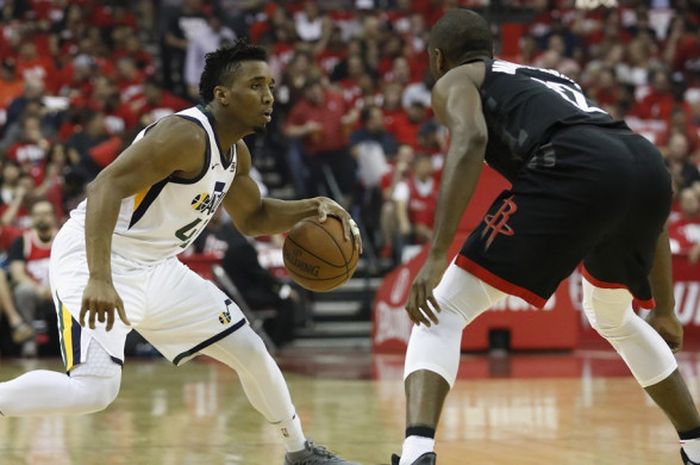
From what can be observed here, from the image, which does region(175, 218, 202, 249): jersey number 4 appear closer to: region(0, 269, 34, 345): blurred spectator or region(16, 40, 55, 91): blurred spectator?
region(0, 269, 34, 345): blurred spectator

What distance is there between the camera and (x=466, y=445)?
588 centimetres

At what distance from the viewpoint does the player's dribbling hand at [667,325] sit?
500cm

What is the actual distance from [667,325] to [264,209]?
5.74ft

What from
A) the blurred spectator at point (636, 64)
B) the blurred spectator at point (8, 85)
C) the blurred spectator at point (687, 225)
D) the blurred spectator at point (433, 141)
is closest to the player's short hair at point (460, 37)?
the blurred spectator at point (687, 225)

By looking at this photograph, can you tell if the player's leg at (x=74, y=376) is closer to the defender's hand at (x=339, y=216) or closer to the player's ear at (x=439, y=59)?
the defender's hand at (x=339, y=216)

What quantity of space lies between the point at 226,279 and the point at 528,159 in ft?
24.2

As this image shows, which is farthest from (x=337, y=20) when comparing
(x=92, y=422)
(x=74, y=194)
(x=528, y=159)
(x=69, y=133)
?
(x=528, y=159)

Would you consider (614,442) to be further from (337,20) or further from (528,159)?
(337,20)

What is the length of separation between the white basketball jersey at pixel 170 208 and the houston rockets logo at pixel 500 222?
115cm

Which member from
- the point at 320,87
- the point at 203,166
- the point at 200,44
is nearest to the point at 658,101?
the point at 320,87

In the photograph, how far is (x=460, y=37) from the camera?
463 cm

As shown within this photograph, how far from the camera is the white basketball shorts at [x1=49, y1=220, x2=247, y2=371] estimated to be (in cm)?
474

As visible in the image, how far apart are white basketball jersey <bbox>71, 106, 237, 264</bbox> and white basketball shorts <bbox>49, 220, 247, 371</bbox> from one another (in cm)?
6

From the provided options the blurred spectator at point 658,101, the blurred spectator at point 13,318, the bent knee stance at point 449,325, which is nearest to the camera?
the bent knee stance at point 449,325
